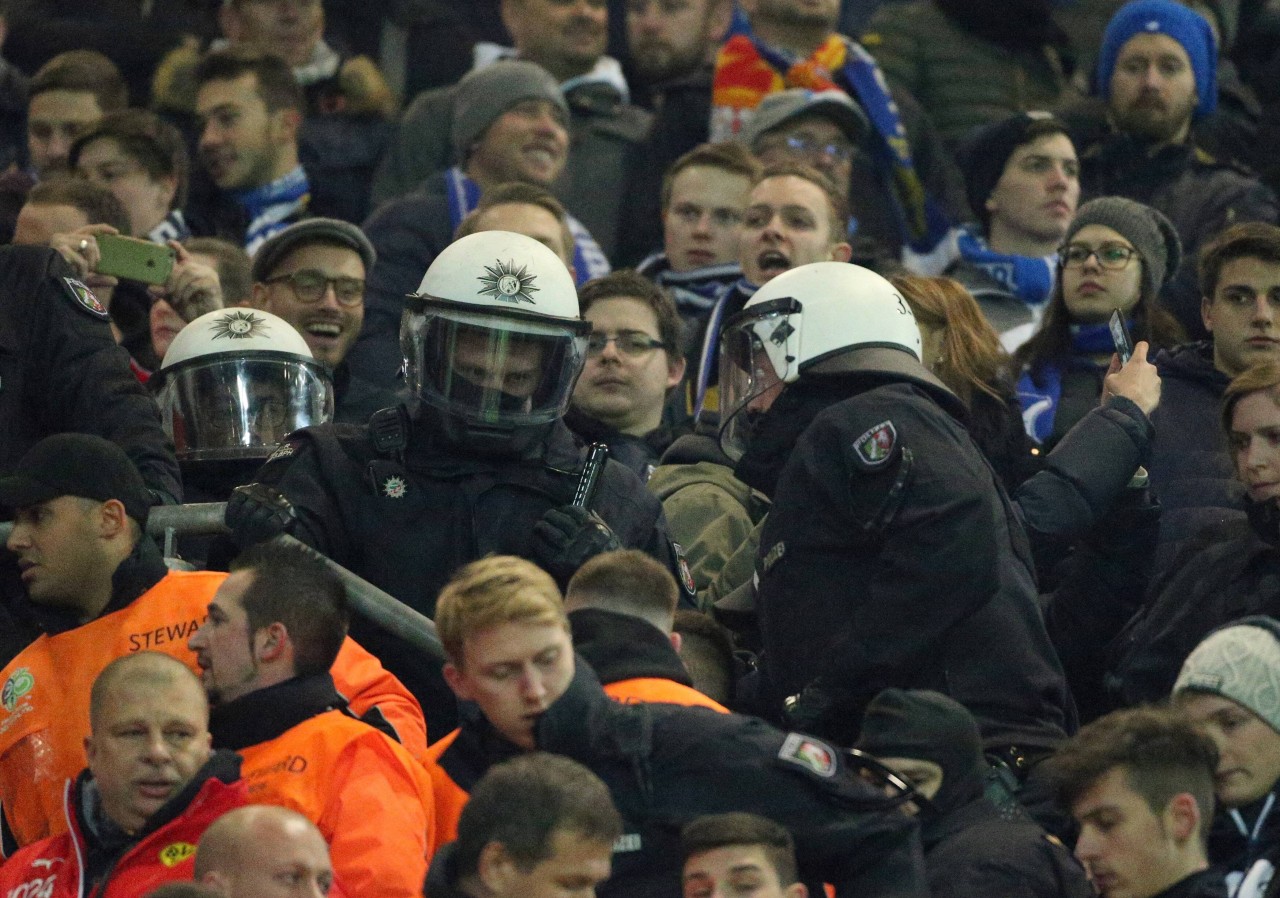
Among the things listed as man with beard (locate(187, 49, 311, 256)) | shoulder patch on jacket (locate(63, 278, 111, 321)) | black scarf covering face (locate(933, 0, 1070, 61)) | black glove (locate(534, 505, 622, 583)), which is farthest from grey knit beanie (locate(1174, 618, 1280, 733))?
black scarf covering face (locate(933, 0, 1070, 61))

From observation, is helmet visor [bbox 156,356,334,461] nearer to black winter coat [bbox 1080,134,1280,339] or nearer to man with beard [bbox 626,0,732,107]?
black winter coat [bbox 1080,134,1280,339]

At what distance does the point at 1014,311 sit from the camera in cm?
1180

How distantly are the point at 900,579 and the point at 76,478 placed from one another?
2.42 meters

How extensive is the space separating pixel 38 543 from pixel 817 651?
2272 mm

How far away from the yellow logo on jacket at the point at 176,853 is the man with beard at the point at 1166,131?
6.06 m

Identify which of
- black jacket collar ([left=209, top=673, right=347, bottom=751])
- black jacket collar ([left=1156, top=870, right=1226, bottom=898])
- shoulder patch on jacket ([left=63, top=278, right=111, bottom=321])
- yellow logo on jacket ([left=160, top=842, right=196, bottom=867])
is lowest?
yellow logo on jacket ([left=160, top=842, right=196, bottom=867])

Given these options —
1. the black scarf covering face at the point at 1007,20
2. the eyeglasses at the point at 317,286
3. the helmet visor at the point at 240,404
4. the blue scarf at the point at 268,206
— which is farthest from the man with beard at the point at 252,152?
the black scarf covering face at the point at 1007,20

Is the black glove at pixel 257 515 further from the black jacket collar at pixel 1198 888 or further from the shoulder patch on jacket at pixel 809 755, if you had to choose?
the black jacket collar at pixel 1198 888

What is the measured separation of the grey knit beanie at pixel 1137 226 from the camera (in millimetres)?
10609

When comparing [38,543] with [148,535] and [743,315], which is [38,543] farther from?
[743,315]

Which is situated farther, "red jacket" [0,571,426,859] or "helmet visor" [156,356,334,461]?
"helmet visor" [156,356,334,461]

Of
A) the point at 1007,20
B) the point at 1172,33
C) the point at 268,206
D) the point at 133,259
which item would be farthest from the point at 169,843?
the point at 1007,20

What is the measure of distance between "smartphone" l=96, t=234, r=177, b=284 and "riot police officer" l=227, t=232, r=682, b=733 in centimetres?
161

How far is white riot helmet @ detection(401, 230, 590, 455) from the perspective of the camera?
27.9ft
